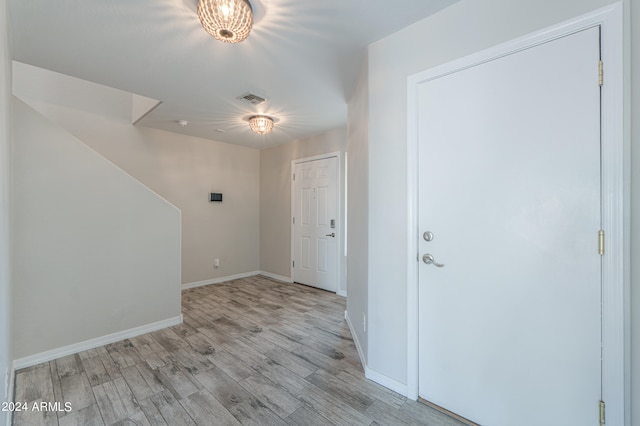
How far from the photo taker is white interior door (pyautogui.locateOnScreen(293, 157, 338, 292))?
4031 mm

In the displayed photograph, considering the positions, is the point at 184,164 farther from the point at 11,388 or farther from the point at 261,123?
the point at 11,388

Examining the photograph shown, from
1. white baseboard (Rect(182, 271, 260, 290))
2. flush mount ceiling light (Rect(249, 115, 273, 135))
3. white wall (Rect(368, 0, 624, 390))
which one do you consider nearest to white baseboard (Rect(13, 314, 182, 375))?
white baseboard (Rect(182, 271, 260, 290))

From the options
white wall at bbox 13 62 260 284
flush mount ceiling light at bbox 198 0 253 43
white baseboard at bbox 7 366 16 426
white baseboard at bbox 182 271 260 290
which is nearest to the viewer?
flush mount ceiling light at bbox 198 0 253 43

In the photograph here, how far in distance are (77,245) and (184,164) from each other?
217cm

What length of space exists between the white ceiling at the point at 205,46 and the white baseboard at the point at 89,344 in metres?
2.45

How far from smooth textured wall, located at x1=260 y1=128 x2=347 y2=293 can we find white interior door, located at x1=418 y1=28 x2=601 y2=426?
2.86 m

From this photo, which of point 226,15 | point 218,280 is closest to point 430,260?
point 226,15

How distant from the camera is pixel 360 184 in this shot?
223 centimetres

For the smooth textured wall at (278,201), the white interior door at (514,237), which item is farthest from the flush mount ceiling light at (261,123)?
the white interior door at (514,237)

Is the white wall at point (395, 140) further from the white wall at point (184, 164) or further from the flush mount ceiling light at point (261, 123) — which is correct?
the white wall at point (184, 164)

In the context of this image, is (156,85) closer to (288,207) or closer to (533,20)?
(288,207)

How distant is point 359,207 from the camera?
2.28 metres

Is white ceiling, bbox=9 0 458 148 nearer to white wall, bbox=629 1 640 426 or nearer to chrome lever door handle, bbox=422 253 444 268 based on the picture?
white wall, bbox=629 1 640 426

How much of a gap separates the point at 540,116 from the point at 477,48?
53 cm
